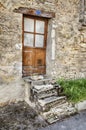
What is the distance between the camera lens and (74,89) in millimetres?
5230

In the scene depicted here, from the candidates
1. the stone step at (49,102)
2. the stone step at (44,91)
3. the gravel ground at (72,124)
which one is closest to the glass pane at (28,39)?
the stone step at (44,91)

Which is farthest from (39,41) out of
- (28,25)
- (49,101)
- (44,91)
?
(49,101)

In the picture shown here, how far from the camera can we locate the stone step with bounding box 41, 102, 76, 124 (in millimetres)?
4318

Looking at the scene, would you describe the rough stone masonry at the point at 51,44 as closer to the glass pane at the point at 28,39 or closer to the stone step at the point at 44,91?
the glass pane at the point at 28,39

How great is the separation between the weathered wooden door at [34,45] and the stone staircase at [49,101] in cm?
52

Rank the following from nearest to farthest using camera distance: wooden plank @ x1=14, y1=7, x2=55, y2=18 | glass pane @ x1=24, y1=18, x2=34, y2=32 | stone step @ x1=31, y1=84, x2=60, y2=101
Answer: stone step @ x1=31, y1=84, x2=60, y2=101 → wooden plank @ x1=14, y1=7, x2=55, y2=18 → glass pane @ x1=24, y1=18, x2=34, y2=32

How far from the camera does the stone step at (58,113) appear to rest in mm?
4318

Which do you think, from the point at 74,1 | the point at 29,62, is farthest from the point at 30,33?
the point at 74,1

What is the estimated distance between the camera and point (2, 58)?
4926 mm

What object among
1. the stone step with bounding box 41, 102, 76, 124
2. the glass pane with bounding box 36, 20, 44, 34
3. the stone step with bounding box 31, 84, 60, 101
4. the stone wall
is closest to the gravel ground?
the stone step with bounding box 41, 102, 76, 124

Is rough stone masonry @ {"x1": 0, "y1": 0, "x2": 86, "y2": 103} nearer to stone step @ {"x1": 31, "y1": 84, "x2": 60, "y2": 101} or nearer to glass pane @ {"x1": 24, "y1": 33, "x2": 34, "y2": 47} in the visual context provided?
glass pane @ {"x1": 24, "y1": 33, "x2": 34, "y2": 47}

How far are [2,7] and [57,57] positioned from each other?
2169 millimetres

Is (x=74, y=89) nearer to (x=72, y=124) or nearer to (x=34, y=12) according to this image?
(x=72, y=124)

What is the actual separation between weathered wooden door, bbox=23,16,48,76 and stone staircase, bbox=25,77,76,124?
0.52m
